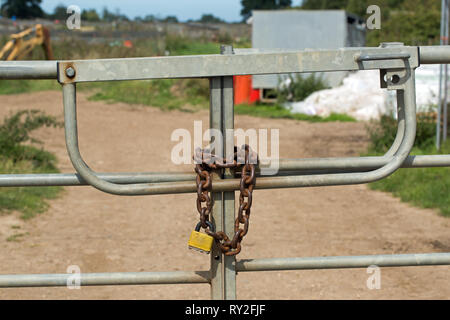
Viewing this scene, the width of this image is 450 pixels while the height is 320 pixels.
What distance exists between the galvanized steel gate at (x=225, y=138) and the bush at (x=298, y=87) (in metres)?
11.7

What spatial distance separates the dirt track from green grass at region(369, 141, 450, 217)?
115 mm

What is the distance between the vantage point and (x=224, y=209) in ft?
5.42

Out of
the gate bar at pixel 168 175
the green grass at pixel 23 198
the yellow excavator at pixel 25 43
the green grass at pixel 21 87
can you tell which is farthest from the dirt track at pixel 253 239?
the yellow excavator at pixel 25 43

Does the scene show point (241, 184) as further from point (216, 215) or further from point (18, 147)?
point (18, 147)

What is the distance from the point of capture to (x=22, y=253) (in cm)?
468

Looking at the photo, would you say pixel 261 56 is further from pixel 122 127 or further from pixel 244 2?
pixel 244 2

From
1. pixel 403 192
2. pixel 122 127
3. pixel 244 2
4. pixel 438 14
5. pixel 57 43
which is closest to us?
pixel 403 192

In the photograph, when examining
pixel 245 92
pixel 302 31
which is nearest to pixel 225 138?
pixel 302 31

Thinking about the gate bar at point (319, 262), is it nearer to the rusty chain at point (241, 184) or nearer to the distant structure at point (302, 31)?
the rusty chain at point (241, 184)

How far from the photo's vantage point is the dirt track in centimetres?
400

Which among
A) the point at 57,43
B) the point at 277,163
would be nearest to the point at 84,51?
the point at 57,43

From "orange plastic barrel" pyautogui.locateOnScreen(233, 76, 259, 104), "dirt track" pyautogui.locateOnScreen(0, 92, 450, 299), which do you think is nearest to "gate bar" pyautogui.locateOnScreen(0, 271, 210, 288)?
"dirt track" pyautogui.locateOnScreen(0, 92, 450, 299)
